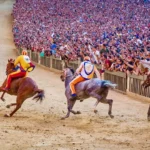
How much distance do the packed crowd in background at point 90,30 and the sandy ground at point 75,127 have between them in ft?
6.15

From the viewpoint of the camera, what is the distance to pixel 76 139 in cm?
1308

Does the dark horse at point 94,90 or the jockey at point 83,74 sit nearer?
the dark horse at point 94,90

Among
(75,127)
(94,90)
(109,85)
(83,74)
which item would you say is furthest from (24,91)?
(109,85)

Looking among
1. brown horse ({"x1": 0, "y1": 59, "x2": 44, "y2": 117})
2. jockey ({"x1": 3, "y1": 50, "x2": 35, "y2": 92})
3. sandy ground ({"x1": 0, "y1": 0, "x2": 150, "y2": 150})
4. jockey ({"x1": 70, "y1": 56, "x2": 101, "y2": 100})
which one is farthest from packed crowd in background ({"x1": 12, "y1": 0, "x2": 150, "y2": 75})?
brown horse ({"x1": 0, "y1": 59, "x2": 44, "y2": 117})

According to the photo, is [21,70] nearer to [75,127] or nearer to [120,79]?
[75,127]

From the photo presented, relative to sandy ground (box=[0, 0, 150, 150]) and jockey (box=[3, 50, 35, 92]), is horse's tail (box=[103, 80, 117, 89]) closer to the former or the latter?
sandy ground (box=[0, 0, 150, 150])

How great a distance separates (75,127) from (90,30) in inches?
1026

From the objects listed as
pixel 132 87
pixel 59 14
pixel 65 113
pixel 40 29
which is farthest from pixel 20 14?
pixel 65 113

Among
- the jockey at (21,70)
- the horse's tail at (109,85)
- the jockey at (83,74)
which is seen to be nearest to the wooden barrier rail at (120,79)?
the jockey at (83,74)

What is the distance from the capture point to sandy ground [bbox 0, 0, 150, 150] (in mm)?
12312

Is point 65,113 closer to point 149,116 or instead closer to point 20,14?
point 149,116

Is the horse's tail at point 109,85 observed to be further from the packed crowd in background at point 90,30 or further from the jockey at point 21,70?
the packed crowd in background at point 90,30

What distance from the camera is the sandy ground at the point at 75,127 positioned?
1231cm

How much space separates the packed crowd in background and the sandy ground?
1874 mm
